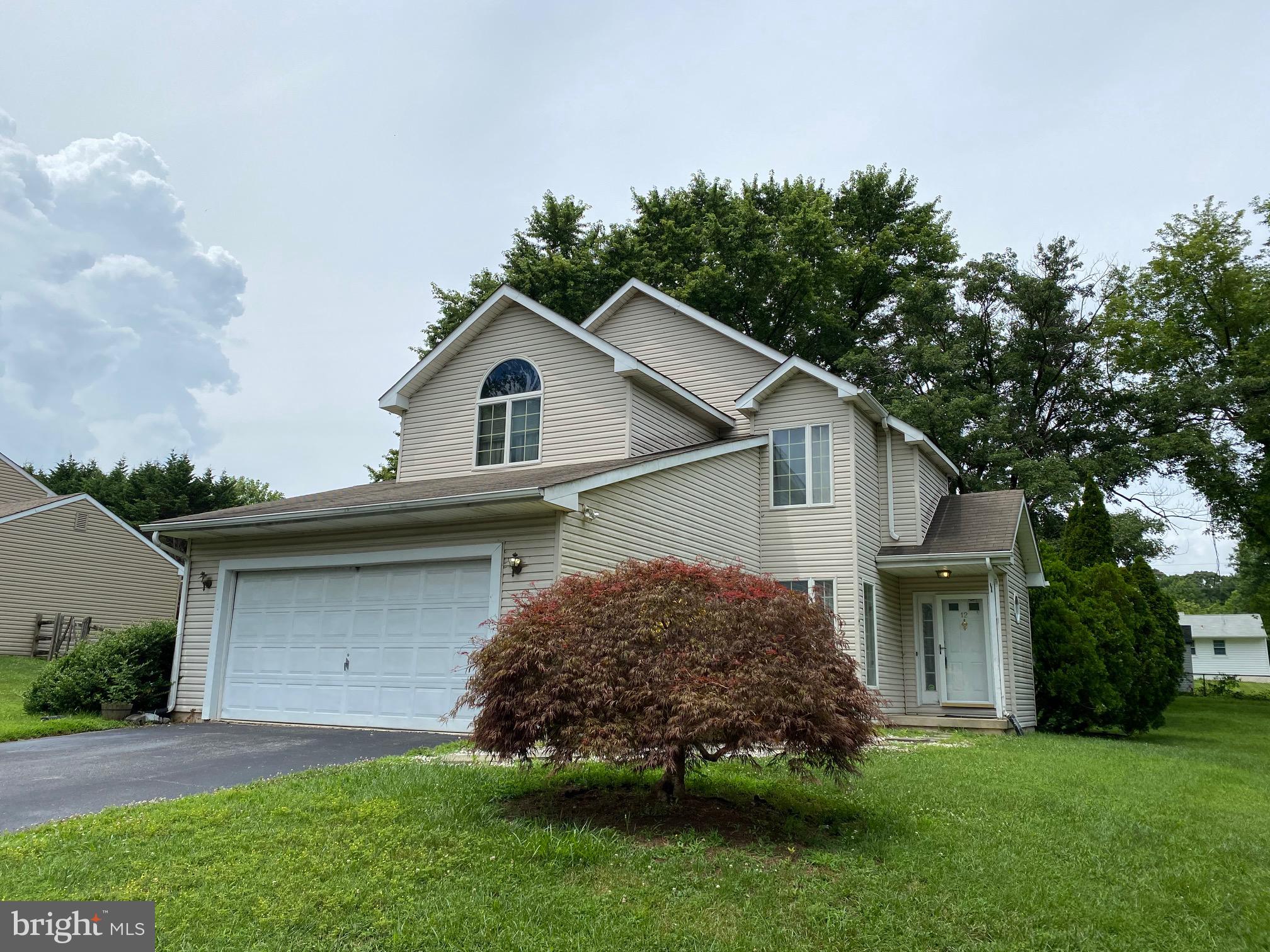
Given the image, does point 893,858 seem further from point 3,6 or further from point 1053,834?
point 3,6

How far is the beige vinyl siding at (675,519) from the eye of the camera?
1180cm

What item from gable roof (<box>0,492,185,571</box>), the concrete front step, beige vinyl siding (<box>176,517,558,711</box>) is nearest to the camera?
beige vinyl siding (<box>176,517,558,711</box>)

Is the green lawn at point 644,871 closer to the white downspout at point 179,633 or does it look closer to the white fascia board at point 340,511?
the white fascia board at point 340,511

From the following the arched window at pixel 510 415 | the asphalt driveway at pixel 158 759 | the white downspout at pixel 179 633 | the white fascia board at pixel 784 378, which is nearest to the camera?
the asphalt driveway at pixel 158 759

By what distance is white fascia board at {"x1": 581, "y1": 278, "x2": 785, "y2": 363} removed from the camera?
18.5m

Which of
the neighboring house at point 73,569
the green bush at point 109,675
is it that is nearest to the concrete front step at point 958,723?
the green bush at point 109,675

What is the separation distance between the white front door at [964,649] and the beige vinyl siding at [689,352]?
5568mm

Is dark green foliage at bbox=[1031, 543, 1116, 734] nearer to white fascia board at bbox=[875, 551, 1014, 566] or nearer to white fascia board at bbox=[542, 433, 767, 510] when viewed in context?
white fascia board at bbox=[875, 551, 1014, 566]

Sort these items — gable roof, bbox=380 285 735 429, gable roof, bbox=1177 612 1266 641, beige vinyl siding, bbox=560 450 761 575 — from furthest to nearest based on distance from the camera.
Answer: gable roof, bbox=1177 612 1266 641, gable roof, bbox=380 285 735 429, beige vinyl siding, bbox=560 450 761 575

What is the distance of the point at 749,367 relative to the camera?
18.5 m

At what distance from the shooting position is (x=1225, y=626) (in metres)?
49.8

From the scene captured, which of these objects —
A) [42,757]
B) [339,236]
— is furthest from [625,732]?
[339,236]

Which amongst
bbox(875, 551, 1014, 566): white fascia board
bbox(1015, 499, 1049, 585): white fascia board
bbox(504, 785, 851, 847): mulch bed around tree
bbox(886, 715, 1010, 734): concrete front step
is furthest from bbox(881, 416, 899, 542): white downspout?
bbox(504, 785, 851, 847): mulch bed around tree

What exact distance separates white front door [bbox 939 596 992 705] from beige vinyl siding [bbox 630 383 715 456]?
6.11m
